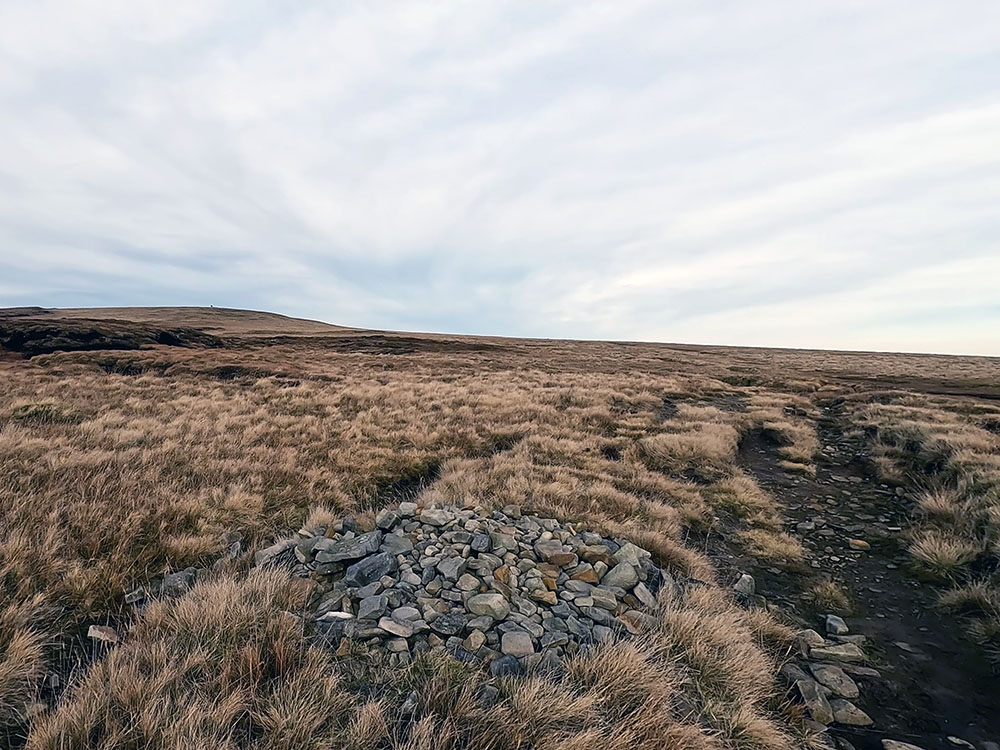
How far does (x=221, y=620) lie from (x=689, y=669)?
4188 mm

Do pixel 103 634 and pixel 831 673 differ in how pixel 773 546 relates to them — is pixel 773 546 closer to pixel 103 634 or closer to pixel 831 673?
pixel 831 673

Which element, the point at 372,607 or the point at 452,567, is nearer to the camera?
the point at 372,607

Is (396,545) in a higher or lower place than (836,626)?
higher

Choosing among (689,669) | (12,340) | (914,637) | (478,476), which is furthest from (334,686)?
(12,340)

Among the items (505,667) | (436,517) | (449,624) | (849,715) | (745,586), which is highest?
(436,517)

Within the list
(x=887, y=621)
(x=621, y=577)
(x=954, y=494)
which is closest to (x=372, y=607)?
(x=621, y=577)

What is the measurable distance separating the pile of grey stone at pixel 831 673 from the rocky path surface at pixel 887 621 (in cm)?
7

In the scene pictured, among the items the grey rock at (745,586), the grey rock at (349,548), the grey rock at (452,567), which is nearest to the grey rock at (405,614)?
the grey rock at (452,567)

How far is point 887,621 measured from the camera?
5688mm

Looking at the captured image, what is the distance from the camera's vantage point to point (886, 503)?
9445 mm

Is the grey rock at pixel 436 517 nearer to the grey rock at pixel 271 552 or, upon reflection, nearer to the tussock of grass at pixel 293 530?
the tussock of grass at pixel 293 530

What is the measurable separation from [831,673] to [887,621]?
70.5 inches

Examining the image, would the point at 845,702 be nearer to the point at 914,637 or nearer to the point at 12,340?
the point at 914,637

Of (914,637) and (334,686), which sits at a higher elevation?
(334,686)
